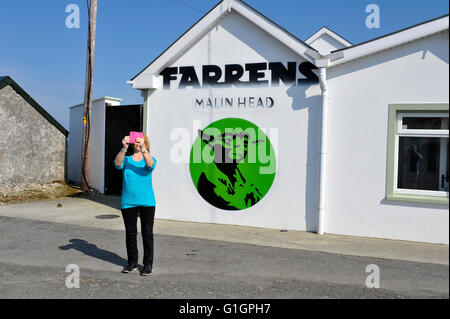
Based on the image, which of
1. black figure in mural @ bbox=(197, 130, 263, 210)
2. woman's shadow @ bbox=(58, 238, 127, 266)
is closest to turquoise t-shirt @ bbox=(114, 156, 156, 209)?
woman's shadow @ bbox=(58, 238, 127, 266)

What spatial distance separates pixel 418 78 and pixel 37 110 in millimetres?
10895

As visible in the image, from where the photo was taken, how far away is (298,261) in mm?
6027

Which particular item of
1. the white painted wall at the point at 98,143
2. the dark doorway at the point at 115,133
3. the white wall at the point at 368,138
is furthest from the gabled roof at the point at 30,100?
the white wall at the point at 368,138

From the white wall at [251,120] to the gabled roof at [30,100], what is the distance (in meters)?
5.34

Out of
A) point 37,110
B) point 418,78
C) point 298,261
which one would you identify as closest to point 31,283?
point 298,261

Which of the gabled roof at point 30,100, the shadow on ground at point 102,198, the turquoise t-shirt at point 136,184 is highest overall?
the gabled roof at point 30,100

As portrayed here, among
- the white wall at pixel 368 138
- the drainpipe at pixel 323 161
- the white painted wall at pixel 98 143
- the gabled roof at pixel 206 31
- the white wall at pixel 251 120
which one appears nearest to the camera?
the white wall at pixel 368 138

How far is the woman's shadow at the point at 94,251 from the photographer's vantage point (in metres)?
6.12

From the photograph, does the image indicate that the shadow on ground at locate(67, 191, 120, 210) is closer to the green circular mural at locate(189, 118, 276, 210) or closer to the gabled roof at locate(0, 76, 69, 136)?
the gabled roof at locate(0, 76, 69, 136)

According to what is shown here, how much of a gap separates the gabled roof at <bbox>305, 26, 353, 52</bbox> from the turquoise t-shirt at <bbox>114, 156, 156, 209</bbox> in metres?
12.8

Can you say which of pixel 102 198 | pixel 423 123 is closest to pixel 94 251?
pixel 423 123

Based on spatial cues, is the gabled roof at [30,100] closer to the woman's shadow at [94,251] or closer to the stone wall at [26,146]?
the stone wall at [26,146]

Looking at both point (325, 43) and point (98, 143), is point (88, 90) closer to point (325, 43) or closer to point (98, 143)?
point (98, 143)

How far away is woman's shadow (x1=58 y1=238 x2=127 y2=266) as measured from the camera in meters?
6.12
